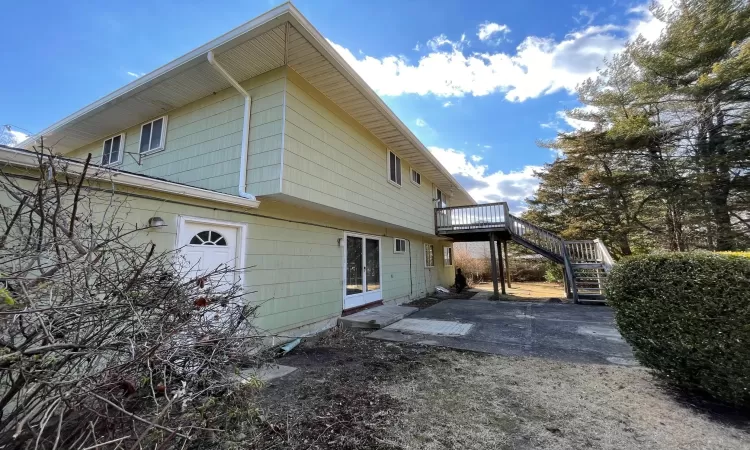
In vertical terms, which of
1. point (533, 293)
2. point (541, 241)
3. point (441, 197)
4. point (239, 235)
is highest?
point (441, 197)

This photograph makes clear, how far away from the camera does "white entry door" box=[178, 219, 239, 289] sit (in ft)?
14.4

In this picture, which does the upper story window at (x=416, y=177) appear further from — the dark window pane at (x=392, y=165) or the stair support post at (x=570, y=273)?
the stair support post at (x=570, y=273)

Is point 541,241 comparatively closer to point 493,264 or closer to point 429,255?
point 493,264

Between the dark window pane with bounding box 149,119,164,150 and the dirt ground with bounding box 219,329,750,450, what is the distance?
6162 mm

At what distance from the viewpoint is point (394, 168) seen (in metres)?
9.27

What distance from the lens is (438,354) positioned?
4820mm

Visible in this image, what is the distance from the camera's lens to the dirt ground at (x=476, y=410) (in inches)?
95.9

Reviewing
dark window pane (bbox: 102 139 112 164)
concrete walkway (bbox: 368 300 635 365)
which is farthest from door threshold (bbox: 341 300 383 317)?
dark window pane (bbox: 102 139 112 164)

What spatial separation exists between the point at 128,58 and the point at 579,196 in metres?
20.4

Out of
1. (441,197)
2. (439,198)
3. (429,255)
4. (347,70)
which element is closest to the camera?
(347,70)

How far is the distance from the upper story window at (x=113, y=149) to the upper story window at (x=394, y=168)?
713 cm

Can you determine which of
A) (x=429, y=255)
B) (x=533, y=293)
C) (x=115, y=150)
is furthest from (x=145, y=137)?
(x=533, y=293)

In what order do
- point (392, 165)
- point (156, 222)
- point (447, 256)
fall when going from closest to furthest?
point (156, 222) → point (392, 165) → point (447, 256)

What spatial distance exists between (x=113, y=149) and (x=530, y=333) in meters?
11.3
